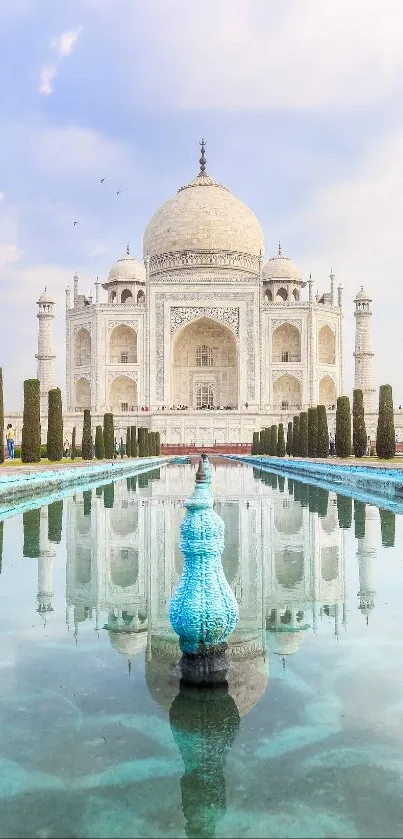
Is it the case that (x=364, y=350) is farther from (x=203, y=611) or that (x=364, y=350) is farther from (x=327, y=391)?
(x=203, y=611)

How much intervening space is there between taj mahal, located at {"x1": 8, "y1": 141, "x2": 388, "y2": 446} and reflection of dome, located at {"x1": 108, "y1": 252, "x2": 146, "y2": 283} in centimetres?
6

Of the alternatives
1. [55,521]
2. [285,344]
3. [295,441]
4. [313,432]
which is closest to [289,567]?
[55,521]

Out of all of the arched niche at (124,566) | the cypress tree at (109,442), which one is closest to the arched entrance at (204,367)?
the cypress tree at (109,442)

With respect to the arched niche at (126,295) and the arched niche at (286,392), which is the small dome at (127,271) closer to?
the arched niche at (126,295)

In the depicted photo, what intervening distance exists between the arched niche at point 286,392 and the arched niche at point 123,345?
20.5 feet

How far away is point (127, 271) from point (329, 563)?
3319cm

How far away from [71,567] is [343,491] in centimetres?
585

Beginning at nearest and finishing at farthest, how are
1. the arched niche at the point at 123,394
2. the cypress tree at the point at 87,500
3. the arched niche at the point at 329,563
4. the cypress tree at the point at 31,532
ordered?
1. the arched niche at the point at 329,563
2. the cypress tree at the point at 31,532
3. the cypress tree at the point at 87,500
4. the arched niche at the point at 123,394

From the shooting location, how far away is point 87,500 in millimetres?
7613

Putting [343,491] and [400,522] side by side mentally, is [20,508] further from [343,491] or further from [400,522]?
[343,491]

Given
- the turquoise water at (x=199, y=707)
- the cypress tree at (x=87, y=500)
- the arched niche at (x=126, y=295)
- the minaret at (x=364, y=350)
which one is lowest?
the turquoise water at (x=199, y=707)

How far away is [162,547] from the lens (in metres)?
4.25

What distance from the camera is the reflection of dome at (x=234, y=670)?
6.17ft

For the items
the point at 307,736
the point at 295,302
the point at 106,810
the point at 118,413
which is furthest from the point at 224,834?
the point at 295,302
